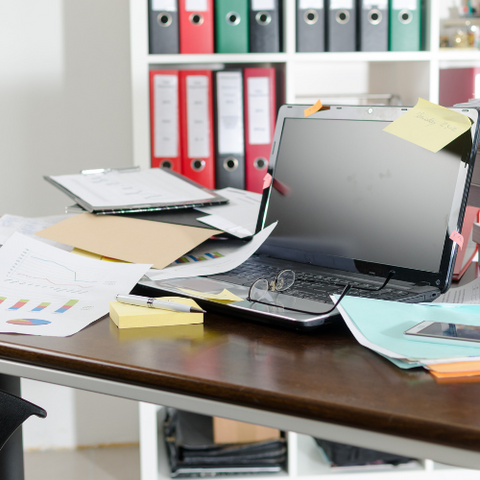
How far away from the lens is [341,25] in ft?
4.54

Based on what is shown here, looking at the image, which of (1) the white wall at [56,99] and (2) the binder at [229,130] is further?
(1) the white wall at [56,99]

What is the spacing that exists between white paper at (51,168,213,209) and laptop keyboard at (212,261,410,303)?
0.94ft

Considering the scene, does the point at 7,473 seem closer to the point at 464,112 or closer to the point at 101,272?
the point at 101,272

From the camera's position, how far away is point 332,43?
1.39 m

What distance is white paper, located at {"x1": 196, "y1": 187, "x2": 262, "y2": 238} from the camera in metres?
0.88

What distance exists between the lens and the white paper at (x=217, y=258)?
28.8 inches

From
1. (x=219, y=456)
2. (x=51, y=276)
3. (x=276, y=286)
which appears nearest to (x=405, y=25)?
(x=276, y=286)

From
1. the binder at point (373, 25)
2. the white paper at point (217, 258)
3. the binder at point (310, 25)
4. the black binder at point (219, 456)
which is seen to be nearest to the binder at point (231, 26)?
the binder at point (310, 25)

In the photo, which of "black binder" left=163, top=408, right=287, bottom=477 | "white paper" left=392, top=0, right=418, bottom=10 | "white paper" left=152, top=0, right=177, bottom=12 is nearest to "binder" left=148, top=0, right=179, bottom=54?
"white paper" left=152, top=0, right=177, bottom=12

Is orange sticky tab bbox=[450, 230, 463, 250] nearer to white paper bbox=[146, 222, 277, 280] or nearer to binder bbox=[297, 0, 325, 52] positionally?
white paper bbox=[146, 222, 277, 280]

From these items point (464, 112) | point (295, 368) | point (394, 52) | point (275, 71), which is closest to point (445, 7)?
point (394, 52)

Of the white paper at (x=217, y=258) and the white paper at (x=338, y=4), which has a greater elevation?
the white paper at (x=338, y=4)

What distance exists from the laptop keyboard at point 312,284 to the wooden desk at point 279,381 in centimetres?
8

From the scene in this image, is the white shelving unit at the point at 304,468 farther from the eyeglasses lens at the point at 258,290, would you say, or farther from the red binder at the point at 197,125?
the eyeglasses lens at the point at 258,290
